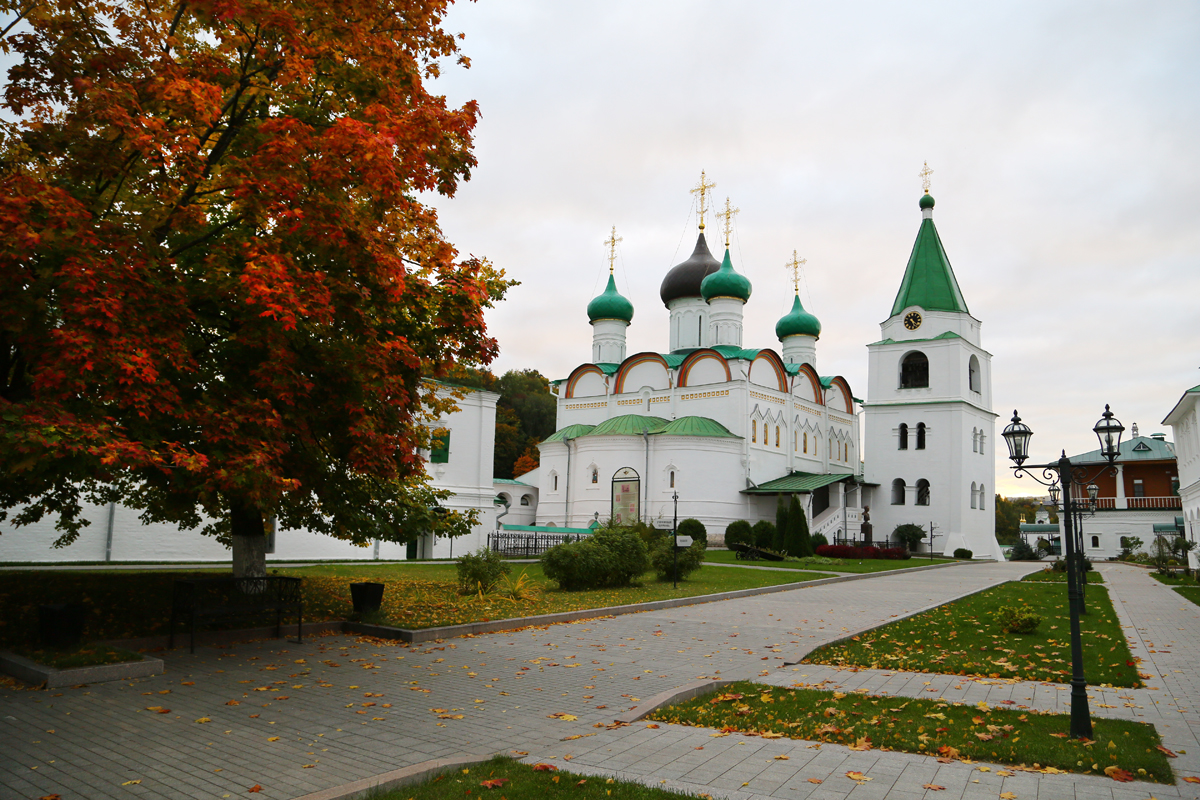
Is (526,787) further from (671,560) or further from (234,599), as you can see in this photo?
(671,560)

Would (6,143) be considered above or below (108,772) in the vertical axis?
above

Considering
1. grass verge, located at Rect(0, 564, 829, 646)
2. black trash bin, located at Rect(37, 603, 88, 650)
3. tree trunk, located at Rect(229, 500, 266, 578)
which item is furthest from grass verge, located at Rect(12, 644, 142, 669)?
tree trunk, located at Rect(229, 500, 266, 578)

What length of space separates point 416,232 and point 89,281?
145 inches

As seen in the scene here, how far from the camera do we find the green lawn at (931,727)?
5.27 m

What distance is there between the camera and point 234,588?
1070cm

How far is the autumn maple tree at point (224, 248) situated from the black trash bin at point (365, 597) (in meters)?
2.15

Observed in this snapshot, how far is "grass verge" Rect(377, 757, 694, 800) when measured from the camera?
452 cm

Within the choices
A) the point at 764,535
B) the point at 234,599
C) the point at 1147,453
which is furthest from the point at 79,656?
the point at 1147,453

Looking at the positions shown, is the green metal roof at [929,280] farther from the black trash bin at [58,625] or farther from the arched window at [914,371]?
the black trash bin at [58,625]

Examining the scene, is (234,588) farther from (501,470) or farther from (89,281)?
(501,470)

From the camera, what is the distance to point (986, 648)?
32.3ft

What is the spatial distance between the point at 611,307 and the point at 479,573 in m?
33.6

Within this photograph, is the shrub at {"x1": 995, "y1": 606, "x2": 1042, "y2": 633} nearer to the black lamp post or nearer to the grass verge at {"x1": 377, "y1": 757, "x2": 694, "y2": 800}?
the black lamp post

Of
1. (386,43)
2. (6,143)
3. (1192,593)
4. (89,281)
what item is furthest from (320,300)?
(1192,593)
